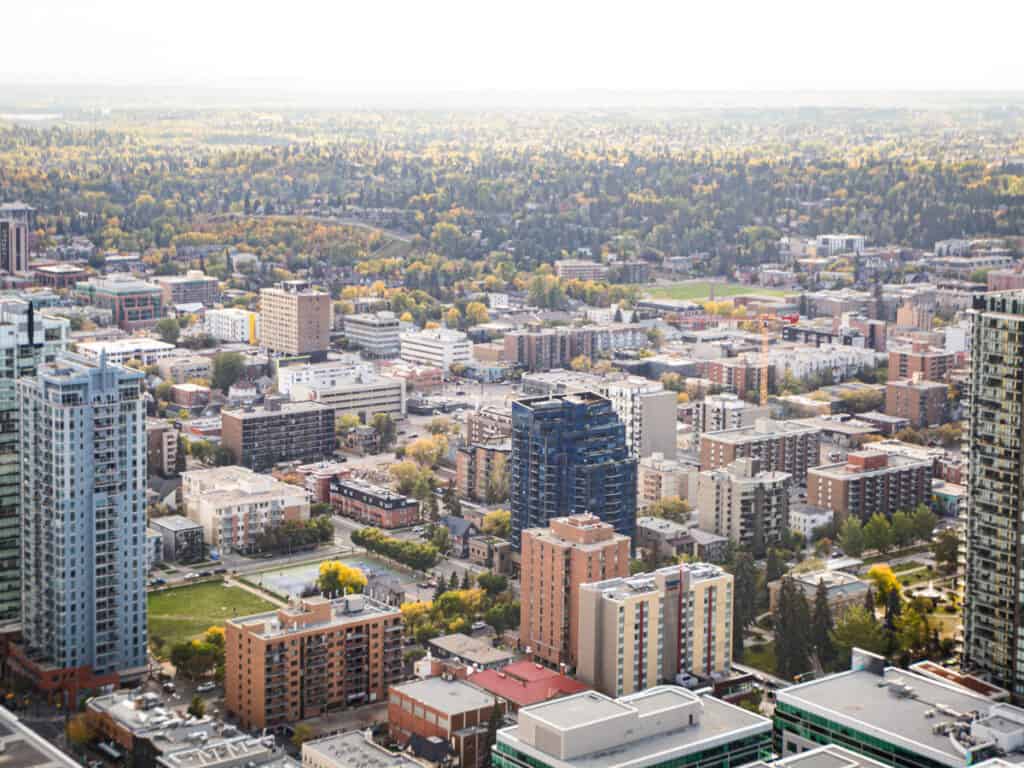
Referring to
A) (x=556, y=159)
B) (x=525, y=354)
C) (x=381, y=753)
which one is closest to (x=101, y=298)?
(x=525, y=354)

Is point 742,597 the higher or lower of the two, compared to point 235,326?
lower

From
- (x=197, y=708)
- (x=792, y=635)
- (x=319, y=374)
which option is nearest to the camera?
(x=197, y=708)

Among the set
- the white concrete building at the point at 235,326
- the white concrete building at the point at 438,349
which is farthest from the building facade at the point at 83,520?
the white concrete building at the point at 235,326

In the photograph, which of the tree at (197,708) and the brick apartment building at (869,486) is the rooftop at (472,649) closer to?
the tree at (197,708)

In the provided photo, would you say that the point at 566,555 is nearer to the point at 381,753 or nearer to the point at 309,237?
the point at 381,753

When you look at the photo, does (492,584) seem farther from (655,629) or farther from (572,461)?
(655,629)

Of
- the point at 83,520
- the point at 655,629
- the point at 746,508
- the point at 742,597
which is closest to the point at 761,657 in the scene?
the point at 742,597
